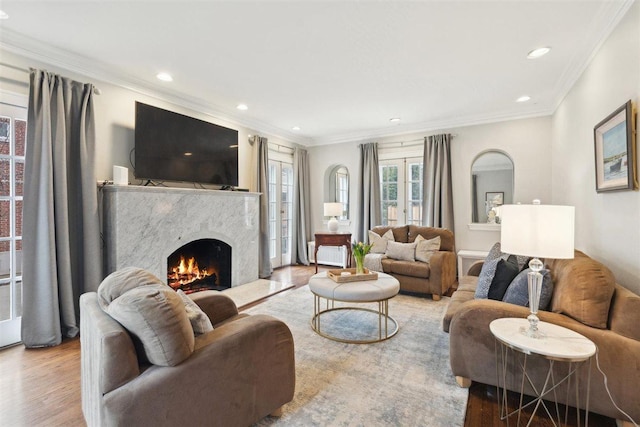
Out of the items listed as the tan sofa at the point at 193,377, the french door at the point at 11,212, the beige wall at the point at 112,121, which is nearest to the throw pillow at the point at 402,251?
the tan sofa at the point at 193,377

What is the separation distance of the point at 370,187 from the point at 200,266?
3.25 meters

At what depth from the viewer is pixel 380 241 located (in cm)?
464

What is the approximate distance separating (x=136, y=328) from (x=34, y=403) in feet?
4.51

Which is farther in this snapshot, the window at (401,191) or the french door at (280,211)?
the french door at (280,211)

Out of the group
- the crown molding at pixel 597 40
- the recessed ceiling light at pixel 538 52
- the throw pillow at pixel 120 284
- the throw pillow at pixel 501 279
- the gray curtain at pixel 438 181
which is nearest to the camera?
the throw pillow at pixel 120 284

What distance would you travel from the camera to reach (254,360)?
5.11ft

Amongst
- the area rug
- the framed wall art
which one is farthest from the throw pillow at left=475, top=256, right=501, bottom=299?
the framed wall art

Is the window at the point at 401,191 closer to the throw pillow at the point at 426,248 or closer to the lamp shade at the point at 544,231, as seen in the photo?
the throw pillow at the point at 426,248

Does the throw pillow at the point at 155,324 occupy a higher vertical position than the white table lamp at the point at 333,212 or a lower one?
lower

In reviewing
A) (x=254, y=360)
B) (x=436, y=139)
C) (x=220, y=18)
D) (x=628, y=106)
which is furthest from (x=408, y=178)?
(x=254, y=360)

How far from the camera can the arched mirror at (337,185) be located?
641 cm

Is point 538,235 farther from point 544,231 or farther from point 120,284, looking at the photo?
point 120,284

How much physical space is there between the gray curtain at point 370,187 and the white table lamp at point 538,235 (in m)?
3.91

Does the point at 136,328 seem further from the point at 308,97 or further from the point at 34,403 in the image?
the point at 308,97
